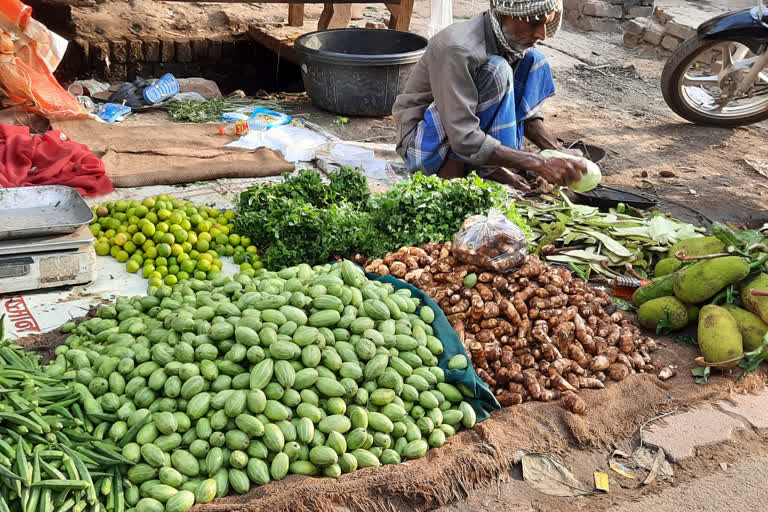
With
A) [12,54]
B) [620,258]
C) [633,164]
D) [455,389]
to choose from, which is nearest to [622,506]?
[455,389]

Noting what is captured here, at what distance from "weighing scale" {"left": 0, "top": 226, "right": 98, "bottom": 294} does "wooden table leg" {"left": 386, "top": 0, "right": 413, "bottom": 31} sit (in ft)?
15.9

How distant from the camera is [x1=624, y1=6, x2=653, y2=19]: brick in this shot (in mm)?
10211

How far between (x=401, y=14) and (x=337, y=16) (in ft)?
2.28

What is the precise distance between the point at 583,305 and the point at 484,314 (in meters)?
0.52

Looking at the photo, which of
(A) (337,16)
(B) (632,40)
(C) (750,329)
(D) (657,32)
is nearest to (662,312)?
(C) (750,329)

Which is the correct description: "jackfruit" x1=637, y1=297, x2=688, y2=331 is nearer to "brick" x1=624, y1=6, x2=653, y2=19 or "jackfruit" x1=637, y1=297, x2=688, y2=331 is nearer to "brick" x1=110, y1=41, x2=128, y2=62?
"brick" x1=110, y1=41, x2=128, y2=62

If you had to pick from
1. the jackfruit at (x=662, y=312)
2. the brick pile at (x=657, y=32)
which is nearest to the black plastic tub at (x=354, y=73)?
the jackfruit at (x=662, y=312)

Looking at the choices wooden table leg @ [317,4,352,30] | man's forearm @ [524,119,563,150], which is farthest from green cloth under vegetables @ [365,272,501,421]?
wooden table leg @ [317,4,352,30]

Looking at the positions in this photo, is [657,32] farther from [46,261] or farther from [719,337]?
[46,261]

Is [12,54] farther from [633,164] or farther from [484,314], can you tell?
[633,164]

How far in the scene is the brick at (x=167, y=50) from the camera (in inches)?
289

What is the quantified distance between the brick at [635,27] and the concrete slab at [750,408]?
7.84m

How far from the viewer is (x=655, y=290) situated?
3.44m

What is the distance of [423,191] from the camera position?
11.6 feet
